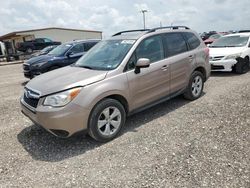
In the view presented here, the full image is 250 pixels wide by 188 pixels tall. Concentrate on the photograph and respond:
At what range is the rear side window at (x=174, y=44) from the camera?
5.30 meters

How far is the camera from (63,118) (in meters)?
3.74

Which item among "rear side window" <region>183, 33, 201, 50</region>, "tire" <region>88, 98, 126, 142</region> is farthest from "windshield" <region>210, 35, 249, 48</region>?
"tire" <region>88, 98, 126, 142</region>

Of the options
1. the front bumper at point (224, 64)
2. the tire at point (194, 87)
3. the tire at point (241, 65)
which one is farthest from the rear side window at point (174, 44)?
the tire at point (241, 65)

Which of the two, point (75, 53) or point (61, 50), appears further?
point (61, 50)

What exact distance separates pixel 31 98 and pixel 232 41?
8813mm

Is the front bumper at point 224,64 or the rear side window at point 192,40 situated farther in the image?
the front bumper at point 224,64

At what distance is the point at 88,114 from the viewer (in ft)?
12.8

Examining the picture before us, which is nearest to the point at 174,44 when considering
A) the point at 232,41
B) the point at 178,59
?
the point at 178,59

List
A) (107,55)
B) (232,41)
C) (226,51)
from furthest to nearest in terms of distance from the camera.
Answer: (232,41) < (226,51) < (107,55)

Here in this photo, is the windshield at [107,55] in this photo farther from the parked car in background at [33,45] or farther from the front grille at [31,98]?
the parked car in background at [33,45]

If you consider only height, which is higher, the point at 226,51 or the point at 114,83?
the point at 114,83

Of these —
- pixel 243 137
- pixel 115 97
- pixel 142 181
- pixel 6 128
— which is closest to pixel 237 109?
pixel 243 137

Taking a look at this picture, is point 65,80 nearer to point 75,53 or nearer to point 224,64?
point 75,53

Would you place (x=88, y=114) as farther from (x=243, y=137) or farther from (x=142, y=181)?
(x=243, y=137)
